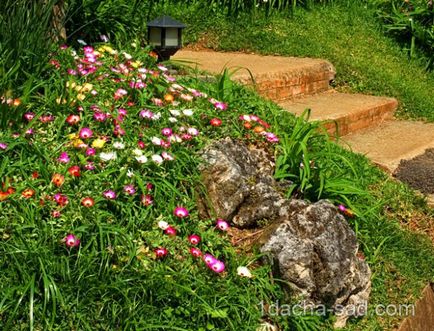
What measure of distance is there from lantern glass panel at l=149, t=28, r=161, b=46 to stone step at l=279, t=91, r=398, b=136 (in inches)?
53.0

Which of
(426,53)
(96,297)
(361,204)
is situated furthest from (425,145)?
(96,297)

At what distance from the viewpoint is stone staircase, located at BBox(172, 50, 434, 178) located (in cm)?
585

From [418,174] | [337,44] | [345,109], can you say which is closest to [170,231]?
[418,174]

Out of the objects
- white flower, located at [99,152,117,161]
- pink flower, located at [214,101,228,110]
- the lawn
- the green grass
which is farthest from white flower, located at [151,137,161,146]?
the green grass

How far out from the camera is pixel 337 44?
770cm

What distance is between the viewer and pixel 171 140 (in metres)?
3.71

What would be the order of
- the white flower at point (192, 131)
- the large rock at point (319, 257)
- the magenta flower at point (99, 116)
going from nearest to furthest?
the large rock at point (319, 257) < the magenta flower at point (99, 116) < the white flower at point (192, 131)

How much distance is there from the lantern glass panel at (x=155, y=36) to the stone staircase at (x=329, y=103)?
2.08 ft

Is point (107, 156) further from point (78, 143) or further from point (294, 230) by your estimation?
point (294, 230)

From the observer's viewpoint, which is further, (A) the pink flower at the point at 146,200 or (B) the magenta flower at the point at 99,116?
Result: (B) the magenta flower at the point at 99,116

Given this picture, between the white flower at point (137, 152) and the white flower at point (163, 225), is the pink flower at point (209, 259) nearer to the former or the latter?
the white flower at point (163, 225)

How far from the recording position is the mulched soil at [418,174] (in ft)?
16.9

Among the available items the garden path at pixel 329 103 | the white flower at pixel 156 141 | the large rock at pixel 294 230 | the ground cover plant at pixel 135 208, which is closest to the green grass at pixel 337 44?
the garden path at pixel 329 103

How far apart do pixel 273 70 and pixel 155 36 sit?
1.50 m
